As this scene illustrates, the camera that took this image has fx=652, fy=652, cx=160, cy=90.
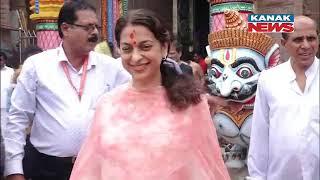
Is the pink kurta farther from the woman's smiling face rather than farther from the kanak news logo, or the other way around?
the kanak news logo

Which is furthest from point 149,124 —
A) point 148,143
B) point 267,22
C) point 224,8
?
point 224,8

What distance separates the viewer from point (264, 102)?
373 cm

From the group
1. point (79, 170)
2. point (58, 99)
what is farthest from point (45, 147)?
point (79, 170)

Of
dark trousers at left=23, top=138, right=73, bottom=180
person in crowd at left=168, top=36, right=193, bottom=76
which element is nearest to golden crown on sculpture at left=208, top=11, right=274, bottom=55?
person in crowd at left=168, top=36, right=193, bottom=76

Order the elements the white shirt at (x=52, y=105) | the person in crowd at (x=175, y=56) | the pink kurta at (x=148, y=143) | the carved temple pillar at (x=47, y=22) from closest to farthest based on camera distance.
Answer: the pink kurta at (x=148, y=143), the person in crowd at (x=175, y=56), the white shirt at (x=52, y=105), the carved temple pillar at (x=47, y=22)

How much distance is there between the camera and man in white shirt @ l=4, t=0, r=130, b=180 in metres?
3.46

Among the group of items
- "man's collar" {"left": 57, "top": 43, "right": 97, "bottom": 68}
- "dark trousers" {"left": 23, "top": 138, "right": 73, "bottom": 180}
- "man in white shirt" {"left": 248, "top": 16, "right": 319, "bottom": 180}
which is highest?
"man's collar" {"left": 57, "top": 43, "right": 97, "bottom": 68}

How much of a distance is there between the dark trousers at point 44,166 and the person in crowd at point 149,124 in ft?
2.56

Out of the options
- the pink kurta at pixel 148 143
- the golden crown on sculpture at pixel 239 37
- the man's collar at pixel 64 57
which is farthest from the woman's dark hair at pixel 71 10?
the golden crown on sculpture at pixel 239 37

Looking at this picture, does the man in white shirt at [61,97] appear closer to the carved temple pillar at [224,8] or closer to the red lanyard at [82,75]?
the red lanyard at [82,75]

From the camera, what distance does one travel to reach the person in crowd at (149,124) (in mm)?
2559

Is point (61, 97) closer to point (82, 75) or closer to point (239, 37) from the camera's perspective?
point (82, 75)

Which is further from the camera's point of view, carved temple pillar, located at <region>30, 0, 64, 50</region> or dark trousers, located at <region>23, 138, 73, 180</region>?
carved temple pillar, located at <region>30, 0, 64, 50</region>

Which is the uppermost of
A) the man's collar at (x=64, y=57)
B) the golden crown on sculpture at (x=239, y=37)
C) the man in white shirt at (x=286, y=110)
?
the golden crown on sculpture at (x=239, y=37)
